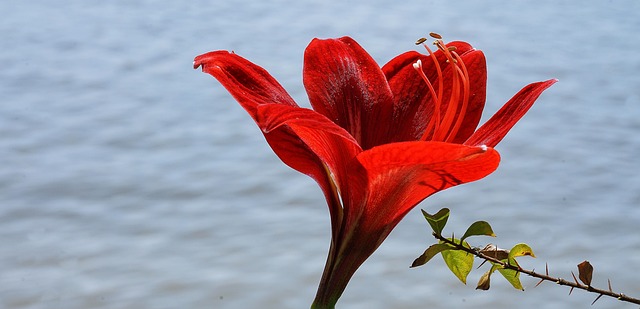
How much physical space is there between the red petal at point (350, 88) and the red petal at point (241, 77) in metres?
0.02

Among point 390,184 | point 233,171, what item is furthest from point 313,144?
point 233,171

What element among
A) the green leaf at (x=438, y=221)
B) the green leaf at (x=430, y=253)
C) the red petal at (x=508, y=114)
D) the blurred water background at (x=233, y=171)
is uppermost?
the blurred water background at (x=233, y=171)

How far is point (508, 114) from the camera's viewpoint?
0.28 metres

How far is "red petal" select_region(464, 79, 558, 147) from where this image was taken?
0.89ft

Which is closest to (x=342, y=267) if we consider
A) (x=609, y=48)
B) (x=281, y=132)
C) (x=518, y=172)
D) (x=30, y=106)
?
(x=281, y=132)

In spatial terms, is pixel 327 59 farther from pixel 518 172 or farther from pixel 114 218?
pixel 518 172

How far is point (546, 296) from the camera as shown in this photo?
3.46 ft

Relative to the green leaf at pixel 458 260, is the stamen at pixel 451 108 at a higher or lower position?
higher

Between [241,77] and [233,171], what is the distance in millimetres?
1090

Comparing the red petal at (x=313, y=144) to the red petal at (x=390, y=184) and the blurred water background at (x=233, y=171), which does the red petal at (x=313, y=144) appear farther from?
the blurred water background at (x=233, y=171)

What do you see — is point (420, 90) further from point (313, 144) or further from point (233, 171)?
Answer: point (233, 171)

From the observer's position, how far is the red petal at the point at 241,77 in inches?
10.2

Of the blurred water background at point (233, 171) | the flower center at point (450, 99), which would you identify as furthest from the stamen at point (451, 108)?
the blurred water background at point (233, 171)

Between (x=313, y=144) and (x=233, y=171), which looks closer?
(x=313, y=144)
